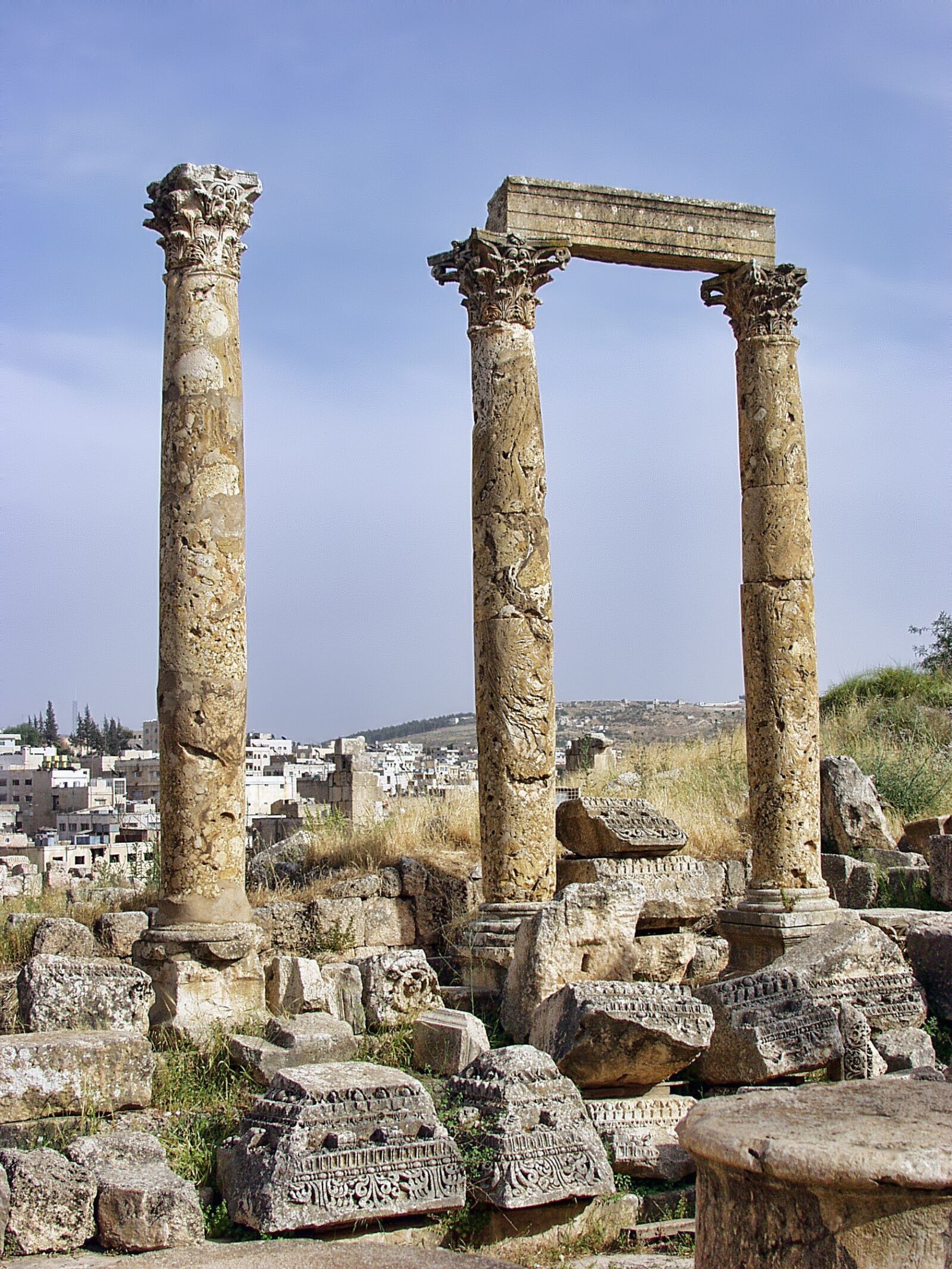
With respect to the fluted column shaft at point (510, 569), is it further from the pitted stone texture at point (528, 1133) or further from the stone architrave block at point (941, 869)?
the stone architrave block at point (941, 869)

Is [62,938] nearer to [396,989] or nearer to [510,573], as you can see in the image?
[396,989]

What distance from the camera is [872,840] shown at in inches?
619

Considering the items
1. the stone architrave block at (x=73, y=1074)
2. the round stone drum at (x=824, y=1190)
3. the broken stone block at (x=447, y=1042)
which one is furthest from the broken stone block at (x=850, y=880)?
the round stone drum at (x=824, y=1190)

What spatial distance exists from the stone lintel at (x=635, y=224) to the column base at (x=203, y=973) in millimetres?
6717

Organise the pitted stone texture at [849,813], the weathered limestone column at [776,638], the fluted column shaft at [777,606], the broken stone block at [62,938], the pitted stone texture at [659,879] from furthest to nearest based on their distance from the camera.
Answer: the pitted stone texture at [849,813] → the fluted column shaft at [777,606] → the weathered limestone column at [776,638] → the pitted stone texture at [659,879] → the broken stone block at [62,938]

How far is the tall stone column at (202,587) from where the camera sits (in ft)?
31.8

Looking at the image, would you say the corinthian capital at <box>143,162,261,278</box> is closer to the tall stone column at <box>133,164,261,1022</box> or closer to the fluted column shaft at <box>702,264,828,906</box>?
the tall stone column at <box>133,164,261,1022</box>

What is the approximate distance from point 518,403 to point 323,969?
5.04m

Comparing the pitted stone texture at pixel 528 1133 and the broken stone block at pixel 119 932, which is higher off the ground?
the broken stone block at pixel 119 932

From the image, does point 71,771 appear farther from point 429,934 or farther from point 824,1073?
point 824,1073

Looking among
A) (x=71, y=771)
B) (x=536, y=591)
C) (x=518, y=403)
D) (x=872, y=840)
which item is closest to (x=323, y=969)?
(x=536, y=591)

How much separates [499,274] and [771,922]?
6121 mm

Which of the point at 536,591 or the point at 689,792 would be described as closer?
the point at 536,591

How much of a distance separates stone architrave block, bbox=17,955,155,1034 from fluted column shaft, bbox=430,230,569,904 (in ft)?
11.9
